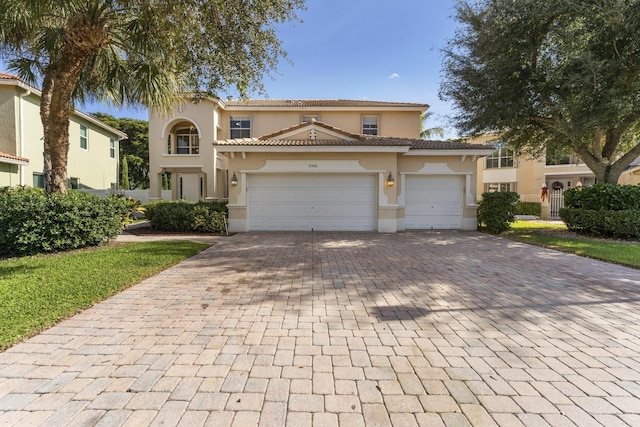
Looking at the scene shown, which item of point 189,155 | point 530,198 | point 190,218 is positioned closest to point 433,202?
point 190,218

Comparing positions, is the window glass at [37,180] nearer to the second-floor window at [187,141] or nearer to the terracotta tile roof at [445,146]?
the second-floor window at [187,141]

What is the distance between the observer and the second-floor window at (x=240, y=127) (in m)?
19.8

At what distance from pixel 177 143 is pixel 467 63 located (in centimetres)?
1811

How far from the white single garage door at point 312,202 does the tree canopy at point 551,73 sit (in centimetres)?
573

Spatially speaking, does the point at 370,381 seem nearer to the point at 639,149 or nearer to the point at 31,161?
the point at 639,149

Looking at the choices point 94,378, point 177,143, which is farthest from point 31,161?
point 94,378

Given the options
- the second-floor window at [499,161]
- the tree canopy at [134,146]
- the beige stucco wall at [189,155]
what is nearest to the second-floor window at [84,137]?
Result: the beige stucco wall at [189,155]

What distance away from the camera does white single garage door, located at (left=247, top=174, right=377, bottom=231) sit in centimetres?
1259

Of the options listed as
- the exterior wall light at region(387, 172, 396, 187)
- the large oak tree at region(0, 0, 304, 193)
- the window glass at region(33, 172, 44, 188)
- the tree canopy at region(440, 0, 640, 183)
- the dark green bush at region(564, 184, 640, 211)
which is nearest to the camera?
the large oak tree at region(0, 0, 304, 193)

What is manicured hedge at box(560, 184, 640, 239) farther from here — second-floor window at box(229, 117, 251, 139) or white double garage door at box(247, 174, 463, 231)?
second-floor window at box(229, 117, 251, 139)

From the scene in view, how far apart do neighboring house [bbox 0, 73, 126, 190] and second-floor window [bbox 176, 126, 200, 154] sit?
534 centimetres

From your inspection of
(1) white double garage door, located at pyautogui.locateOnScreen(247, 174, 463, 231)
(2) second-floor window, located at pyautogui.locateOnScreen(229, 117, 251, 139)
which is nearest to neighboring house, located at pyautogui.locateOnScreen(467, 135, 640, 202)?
(1) white double garage door, located at pyautogui.locateOnScreen(247, 174, 463, 231)

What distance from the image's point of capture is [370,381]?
2680 millimetres

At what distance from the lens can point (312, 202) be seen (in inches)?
496
